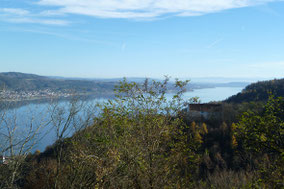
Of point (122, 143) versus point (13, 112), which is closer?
point (122, 143)

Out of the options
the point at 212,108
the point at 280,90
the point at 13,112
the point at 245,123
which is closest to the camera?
the point at 245,123

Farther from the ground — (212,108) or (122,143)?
(122,143)

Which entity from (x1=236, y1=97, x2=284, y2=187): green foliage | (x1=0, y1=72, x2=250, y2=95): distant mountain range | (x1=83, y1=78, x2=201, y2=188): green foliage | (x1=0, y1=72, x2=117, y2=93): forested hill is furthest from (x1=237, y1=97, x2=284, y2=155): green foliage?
(x1=0, y1=72, x2=117, y2=93): forested hill

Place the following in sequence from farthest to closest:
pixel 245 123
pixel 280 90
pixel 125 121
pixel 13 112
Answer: pixel 280 90, pixel 13 112, pixel 245 123, pixel 125 121

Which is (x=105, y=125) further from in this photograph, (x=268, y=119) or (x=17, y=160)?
(x=268, y=119)

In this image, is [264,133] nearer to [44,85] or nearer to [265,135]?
[265,135]

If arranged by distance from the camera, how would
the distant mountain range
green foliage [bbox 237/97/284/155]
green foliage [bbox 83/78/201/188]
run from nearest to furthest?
green foliage [bbox 83/78/201/188] < green foliage [bbox 237/97/284/155] < the distant mountain range

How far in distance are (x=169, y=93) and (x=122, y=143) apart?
2858mm

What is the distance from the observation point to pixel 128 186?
8.38 metres

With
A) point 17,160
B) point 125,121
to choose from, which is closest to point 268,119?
point 125,121

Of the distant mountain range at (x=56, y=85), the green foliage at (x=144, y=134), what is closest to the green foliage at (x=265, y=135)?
the green foliage at (x=144, y=134)

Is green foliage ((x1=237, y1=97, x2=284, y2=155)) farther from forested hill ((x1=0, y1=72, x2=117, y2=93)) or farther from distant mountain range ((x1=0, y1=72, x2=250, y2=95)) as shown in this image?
forested hill ((x1=0, y1=72, x2=117, y2=93))

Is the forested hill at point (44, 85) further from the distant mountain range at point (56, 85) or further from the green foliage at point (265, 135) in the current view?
the green foliage at point (265, 135)

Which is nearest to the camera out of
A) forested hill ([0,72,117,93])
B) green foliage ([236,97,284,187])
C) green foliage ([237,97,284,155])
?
green foliage ([236,97,284,187])
